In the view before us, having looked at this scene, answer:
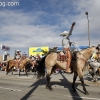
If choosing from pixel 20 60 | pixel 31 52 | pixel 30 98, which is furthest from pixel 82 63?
pixel 31 52

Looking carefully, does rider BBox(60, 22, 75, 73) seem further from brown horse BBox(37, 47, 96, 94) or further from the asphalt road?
the asphalt road

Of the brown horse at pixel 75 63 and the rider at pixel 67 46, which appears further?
the rider at pixel 67 46

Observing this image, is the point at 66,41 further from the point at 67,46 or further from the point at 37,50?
the point at 37,50

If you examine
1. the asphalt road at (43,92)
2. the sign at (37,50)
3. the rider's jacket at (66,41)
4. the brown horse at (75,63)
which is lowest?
the asphalt road at (43,92)

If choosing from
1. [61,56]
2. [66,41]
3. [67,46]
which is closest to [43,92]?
[61,56]

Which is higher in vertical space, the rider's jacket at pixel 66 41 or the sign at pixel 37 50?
the sign at pixel 37 50

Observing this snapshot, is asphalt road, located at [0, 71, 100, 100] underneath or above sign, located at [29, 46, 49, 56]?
underneath

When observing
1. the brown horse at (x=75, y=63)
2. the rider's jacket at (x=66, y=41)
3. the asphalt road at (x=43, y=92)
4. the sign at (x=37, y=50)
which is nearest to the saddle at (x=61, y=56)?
the brown horse at (x=75, y=63)

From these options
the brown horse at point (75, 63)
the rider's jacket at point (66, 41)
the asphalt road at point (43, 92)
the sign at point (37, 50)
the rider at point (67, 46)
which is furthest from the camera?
the sign at point (37, 50)

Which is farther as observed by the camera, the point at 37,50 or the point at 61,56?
the point at 37,50

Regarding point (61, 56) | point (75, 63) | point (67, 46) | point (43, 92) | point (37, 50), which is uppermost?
point (37, 50)

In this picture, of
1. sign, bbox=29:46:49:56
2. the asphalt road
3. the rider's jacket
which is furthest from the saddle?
sign, bbox=29:46:49:56

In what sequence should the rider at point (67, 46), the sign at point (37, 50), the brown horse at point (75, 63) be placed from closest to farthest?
the brown horse at point (75, 63) < the rider at point (67, 46) < the sign at point (37, 50)

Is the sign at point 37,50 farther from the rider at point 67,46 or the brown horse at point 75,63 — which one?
the rider at point 67,46
